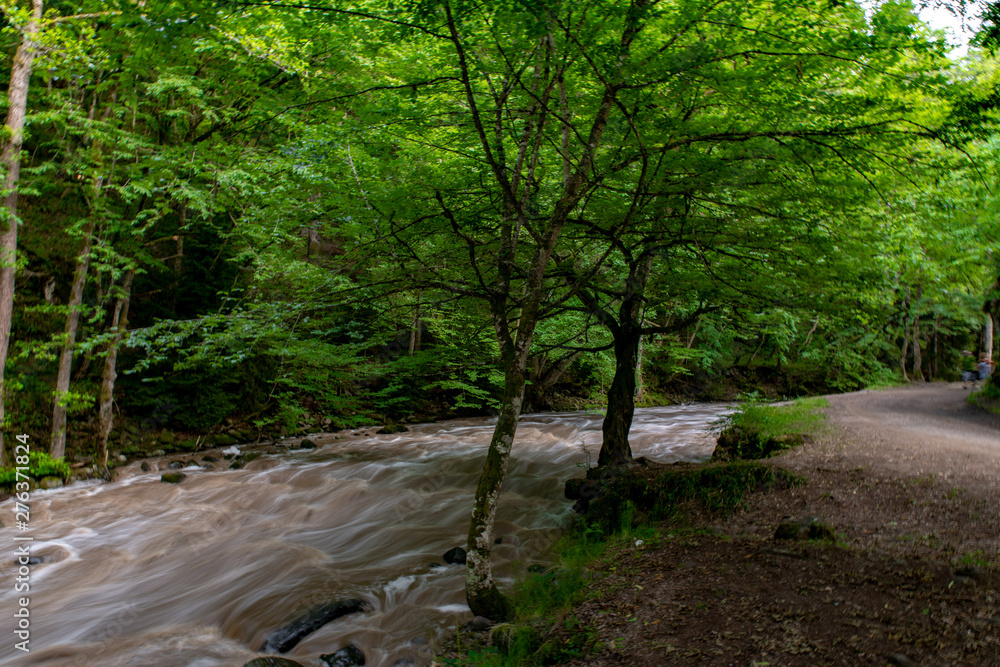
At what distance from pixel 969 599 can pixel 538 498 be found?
6.30 metres

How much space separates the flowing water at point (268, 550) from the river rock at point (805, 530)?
288 centimetres

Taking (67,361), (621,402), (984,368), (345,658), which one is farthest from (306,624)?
(984,368)

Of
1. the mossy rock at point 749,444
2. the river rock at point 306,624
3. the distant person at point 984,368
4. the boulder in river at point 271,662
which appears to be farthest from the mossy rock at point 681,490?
the distant person at point 984,368

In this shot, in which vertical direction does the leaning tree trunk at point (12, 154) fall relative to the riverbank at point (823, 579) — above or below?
above

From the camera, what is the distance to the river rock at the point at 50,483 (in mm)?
10250

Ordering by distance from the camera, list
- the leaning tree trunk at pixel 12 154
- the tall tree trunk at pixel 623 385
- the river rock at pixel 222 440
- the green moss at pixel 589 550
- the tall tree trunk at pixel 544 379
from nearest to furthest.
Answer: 1. the green moss at pixel 589 550
2. the tall tree trunk at pixel 623 385
3. the leaning tree trunk at pixel 12 154
4. the tall tree trunk at pixel 544 379
5. the river rock at pixel 222 440

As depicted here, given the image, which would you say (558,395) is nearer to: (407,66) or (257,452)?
(257,452)

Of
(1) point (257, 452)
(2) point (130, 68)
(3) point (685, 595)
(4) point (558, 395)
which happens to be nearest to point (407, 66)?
(2) point (130, 68)

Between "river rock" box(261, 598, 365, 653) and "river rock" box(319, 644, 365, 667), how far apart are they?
446 millimetres

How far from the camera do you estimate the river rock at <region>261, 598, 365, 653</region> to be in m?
5.21

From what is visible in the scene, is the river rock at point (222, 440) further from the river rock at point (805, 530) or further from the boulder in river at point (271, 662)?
the river rock at point (805, 530)

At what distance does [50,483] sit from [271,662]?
8.45 m

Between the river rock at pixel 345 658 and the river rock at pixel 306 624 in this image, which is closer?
the river rock at pixel 345 658

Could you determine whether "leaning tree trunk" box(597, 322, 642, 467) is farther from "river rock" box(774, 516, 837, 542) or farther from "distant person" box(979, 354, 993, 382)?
"distant person" box(979, 354, 993, 382)
